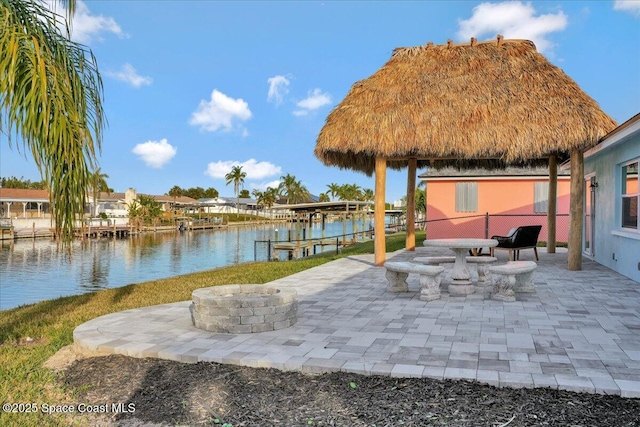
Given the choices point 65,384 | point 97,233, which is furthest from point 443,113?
point 97,233

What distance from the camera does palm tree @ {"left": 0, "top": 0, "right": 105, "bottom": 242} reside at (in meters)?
3.52

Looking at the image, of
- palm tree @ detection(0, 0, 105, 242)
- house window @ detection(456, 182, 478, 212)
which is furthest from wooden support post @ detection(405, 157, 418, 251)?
palm tree @ detection(0, 0, 105, 242)

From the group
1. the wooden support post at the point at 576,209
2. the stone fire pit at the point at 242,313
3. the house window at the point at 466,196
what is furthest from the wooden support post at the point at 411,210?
the stone fire pit at the point at 242,313

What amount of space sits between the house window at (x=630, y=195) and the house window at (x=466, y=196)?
35.4 feet

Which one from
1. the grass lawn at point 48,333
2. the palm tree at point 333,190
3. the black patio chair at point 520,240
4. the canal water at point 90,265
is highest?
the palm tree at point 333,190

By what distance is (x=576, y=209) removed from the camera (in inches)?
389

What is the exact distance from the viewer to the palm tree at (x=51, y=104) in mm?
3518

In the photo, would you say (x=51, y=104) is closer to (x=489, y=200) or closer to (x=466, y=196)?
(x=466, y=196)

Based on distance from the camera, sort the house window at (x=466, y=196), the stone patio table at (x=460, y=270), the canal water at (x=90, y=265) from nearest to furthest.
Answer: the stone patio table at (x=460, y=270) < the canal water at (x=90, y=265) < the house window at (x=466, y=196)

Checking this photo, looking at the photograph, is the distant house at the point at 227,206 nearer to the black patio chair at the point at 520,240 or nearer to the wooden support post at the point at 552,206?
the wooden support post at the point at 552,206

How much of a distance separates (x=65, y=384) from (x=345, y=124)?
7912 mm

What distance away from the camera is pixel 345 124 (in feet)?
34.6

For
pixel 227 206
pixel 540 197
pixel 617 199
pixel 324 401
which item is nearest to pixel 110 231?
pixel 227 206

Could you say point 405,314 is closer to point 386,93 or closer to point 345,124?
point 345,124
